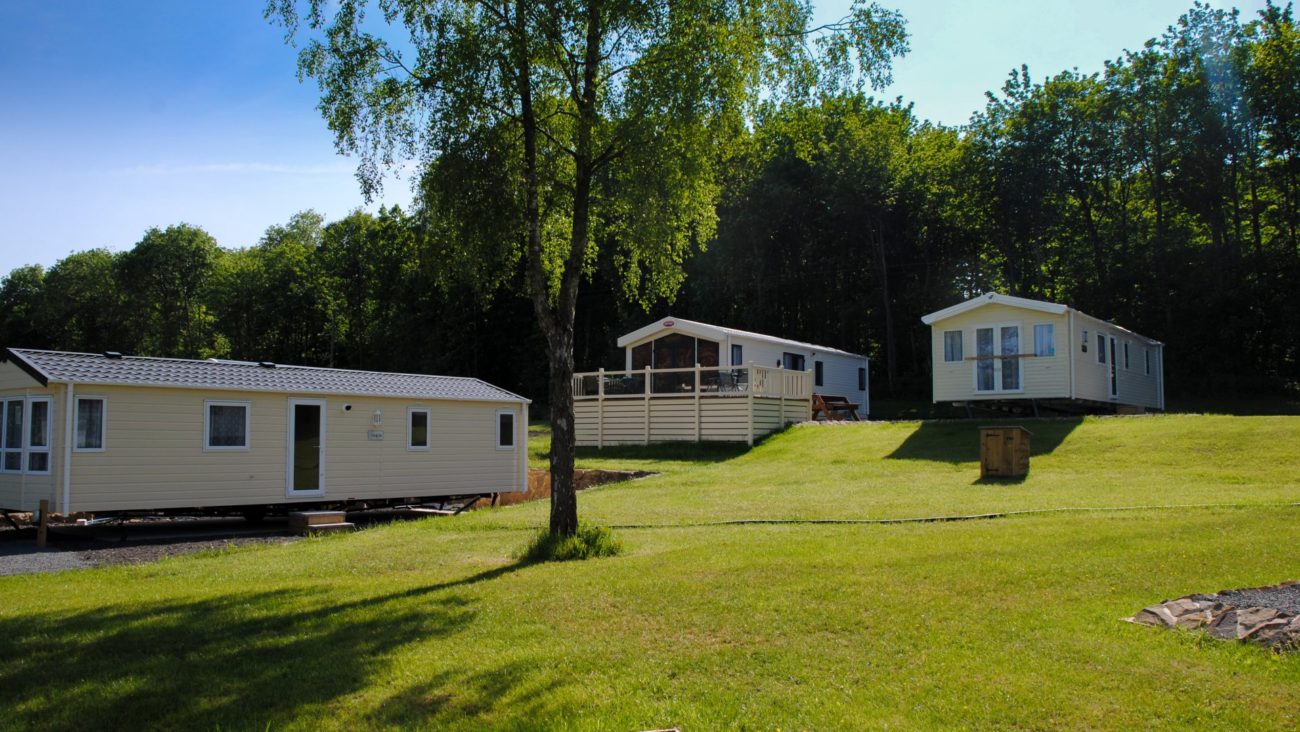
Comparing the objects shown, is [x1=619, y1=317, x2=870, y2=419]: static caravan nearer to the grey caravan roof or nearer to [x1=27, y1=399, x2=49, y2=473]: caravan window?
the grey caravan roof

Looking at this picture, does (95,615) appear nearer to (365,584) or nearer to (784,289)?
(365,584)

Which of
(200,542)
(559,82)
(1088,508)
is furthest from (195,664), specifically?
(1088,508)

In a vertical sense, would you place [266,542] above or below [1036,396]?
below

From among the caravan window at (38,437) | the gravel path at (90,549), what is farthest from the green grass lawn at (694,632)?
the caravan window at (38,437)

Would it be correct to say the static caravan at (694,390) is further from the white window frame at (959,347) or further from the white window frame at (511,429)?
the white window frame at (511,429)

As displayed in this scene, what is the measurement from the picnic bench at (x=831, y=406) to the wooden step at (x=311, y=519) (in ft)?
55.7

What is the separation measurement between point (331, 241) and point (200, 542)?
1672 inches

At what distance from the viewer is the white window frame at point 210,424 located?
1550 centimetres

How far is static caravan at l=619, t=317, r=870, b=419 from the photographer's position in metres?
28.4

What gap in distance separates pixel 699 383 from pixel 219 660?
20.7 meters

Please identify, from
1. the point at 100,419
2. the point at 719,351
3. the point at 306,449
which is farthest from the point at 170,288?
the point at 100,419

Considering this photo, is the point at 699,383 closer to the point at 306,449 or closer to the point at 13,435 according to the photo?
the point at 306,449

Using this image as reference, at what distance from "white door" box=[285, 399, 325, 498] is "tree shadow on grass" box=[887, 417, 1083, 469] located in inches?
479

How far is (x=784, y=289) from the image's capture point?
42.3 metres
